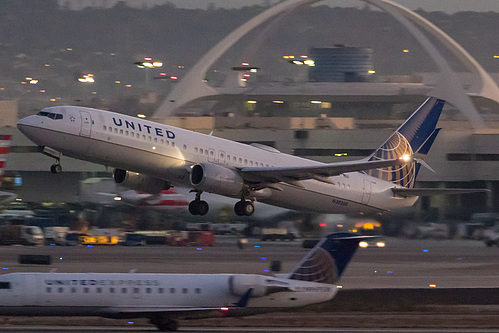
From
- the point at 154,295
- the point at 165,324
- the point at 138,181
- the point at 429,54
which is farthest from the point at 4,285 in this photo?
the point at 429,54

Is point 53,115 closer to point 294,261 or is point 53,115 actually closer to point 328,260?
point 328,260

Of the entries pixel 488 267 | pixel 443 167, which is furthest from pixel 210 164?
pixel 443 167

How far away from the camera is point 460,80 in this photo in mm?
132625

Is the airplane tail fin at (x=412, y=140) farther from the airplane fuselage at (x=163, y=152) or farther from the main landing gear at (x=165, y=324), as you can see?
the main landing gear at (x=165, y=324)

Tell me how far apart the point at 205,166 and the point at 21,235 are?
944 inches

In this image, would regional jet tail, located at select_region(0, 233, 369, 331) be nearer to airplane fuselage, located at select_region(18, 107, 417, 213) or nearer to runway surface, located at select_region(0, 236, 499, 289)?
airplane fuselage, located at select_region(18, 107, 417, 213)

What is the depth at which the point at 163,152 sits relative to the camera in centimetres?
3931

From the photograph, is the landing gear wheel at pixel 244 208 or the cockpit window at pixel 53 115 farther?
the landing gear wheel at pixel 244 208

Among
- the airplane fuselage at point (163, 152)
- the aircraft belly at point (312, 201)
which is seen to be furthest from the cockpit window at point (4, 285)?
the aircraft belly at point (312, 201)

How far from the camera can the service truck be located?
58.8 meters

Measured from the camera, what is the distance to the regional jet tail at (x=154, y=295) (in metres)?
31.7

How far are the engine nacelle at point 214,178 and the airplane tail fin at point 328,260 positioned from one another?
7.45 m

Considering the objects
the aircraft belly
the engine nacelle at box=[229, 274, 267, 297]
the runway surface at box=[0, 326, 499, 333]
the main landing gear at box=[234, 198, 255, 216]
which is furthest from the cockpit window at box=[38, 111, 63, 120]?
the engine nacelle at box=[229, 274, 267, 297]

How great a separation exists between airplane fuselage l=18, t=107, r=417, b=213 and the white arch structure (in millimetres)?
75186
